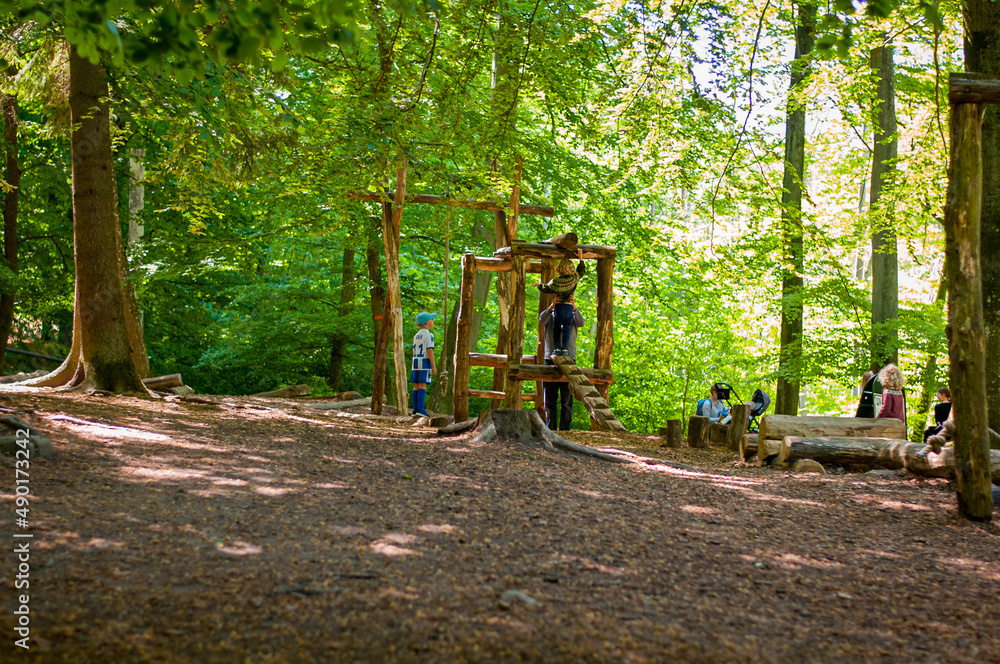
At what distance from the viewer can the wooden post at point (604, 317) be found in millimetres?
9984

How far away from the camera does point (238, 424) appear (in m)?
8.01

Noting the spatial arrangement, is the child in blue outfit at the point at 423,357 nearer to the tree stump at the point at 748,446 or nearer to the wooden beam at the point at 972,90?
the tree stump at the point at 748,446

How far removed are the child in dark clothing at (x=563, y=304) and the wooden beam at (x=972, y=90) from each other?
5017 mm

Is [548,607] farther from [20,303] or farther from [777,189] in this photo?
[20,303]

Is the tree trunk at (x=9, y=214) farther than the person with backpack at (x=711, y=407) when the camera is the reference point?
Yes

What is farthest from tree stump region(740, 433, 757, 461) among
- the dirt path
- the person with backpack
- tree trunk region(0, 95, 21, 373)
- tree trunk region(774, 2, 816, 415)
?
tree trunk region(0, 95, 21, 373)

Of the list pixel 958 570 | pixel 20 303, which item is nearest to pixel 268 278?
pixel 20 303

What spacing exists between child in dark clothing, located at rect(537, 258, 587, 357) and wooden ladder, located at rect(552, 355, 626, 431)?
0.47m

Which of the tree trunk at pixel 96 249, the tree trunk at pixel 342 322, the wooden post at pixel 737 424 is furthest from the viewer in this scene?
the tree trunk at pixel 342 322

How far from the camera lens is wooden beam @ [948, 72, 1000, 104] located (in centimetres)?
562

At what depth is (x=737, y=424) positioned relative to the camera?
11.0 metres

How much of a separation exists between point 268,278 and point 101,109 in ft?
31.5
